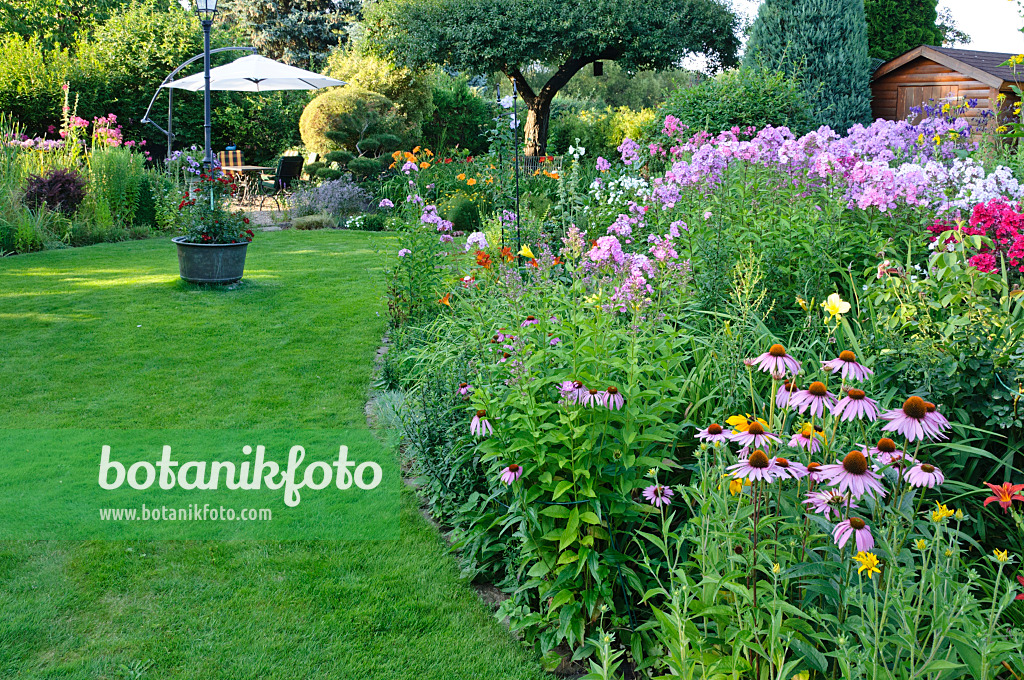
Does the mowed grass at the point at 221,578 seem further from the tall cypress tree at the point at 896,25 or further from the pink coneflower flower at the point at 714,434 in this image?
the tall cypress tree at the point at 896,25

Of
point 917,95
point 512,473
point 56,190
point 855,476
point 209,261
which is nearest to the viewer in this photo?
point 855,476

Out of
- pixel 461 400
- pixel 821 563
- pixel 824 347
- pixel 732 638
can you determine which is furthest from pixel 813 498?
pixel 461 400

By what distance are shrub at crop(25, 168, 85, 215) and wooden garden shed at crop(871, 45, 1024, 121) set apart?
13.1 meters

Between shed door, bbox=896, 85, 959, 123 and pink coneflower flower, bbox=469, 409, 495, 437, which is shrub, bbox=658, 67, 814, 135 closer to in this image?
shed door, bbox=896, 85, 959, 123

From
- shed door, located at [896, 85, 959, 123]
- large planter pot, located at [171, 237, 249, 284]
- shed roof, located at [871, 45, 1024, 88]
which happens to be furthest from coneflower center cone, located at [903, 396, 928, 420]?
shed door, located at [896, 85, 959, 123]

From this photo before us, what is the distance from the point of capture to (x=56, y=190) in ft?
30.0

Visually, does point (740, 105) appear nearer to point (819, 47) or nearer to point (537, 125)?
point (819, 47)

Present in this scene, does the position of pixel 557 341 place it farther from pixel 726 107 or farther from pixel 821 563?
pixel 726 107

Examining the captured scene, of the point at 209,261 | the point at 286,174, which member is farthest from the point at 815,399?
the point at 286,174

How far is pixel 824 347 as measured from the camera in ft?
Result: 8.91

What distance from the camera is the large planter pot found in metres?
6.80

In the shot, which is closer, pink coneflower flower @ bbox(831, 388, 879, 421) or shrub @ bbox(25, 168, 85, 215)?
pink coneflower flower @ bbox(831, 388, 879, 421)

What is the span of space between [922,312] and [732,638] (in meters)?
1.49

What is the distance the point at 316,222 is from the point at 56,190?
3401 mm
